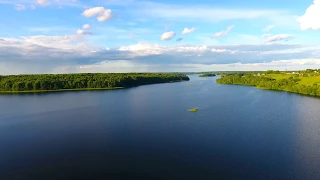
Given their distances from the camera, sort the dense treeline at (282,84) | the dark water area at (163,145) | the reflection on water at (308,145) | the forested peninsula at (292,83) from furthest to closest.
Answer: the forested peninsula at (292,83) → the dense treeline at (282,84) → the dark water area at (163,145) → the reflection on water at (308,145)

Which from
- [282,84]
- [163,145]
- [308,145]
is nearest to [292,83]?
[282,84]

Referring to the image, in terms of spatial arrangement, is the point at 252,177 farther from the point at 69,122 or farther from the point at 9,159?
the point at 69,122

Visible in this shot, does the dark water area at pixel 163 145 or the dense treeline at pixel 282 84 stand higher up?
the dense treeline at pixel 282 84

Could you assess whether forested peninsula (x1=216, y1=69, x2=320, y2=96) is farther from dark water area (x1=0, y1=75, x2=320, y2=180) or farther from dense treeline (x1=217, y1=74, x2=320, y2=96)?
dark water area (x1=0, y1=75, x2=320, y2=180)

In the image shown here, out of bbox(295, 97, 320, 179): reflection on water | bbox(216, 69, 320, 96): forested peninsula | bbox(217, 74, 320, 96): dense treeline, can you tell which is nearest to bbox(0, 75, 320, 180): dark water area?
bbox(295, 97, 320, 179): reflection on water

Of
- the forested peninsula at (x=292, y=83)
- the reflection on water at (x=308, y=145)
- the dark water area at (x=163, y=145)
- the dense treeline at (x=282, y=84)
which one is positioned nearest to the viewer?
the reflection on water at (x=308, y=145)

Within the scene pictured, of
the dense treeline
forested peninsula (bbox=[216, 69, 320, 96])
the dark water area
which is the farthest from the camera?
forested peninsula (bbox=[216, 69, 320, 96])

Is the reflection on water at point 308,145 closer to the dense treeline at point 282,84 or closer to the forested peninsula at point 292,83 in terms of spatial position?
the dense treeline at point 282,84

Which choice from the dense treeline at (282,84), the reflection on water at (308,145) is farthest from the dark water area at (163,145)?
the dense treeline at (282,84)
